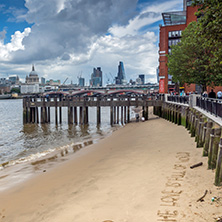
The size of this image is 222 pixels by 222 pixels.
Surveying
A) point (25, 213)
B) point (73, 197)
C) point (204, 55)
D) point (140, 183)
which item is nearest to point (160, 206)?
point (140, 183)

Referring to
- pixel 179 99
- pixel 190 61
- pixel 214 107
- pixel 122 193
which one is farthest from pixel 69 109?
pixel 122 193

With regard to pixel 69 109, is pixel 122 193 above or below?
below

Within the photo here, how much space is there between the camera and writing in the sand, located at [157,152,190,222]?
6.47m

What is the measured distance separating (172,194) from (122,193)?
156 centimetres

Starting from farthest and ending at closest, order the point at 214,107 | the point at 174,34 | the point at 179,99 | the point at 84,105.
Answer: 1. the point at 174,34
2. the point at 84,105
3. the point at 179,99
4. the point at 214,107

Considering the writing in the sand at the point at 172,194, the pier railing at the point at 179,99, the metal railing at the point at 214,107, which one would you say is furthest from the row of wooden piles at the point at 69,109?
the writing in the sand at the point at 172,194

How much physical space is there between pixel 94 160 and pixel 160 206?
7.06m

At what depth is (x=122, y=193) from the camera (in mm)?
8195

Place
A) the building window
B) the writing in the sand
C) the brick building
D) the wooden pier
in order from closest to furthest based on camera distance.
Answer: the writing in the sand < the wooden pier < the building window < the brick building

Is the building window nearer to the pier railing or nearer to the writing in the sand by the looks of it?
the pier railing

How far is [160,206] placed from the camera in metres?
6.98

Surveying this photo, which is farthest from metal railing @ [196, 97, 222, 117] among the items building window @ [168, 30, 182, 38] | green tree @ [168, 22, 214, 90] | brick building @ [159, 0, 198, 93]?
building window @ [168, 30, 182, 38]

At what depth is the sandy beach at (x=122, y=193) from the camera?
6.74 meters

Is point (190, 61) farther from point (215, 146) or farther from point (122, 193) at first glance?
point (122, 193)
